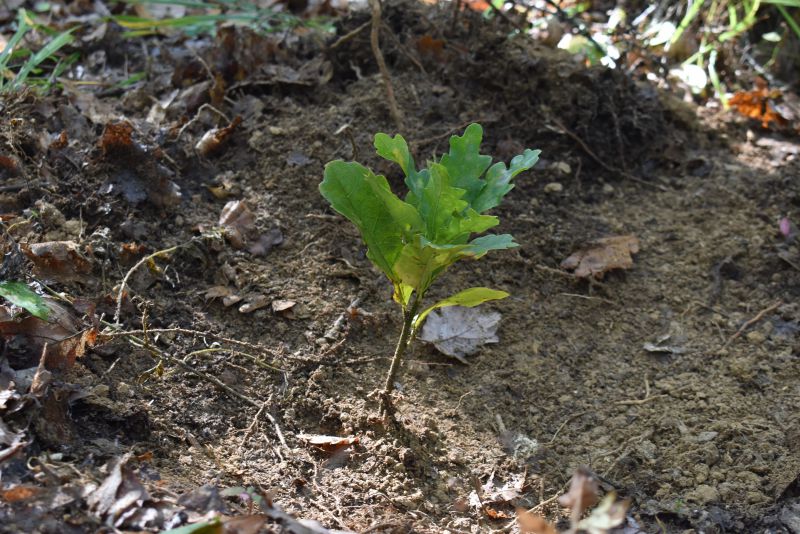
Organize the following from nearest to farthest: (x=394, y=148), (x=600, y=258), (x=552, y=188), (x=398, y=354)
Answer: (x=394, y=148)
(x=398, y=354)
(x=600, y=258)
(x=552, y=188)

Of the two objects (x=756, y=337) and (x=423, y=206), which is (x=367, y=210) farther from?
(x=756, y=337)

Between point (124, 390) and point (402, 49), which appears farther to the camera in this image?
point (402, 49)

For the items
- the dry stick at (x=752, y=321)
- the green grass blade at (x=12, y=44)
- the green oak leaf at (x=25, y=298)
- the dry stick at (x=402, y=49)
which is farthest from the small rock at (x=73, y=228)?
the dry stick at (x=752, y=321)

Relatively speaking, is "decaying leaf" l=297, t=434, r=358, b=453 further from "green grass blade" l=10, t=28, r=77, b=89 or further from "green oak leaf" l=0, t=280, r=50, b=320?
"green grass blade" l=10, t=28, r=77, b=89

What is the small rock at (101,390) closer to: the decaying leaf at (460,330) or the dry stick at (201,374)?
the dry stick at (201,374)

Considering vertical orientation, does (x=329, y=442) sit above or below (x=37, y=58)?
below

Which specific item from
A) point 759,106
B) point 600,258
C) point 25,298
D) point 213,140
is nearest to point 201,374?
point 25,298
